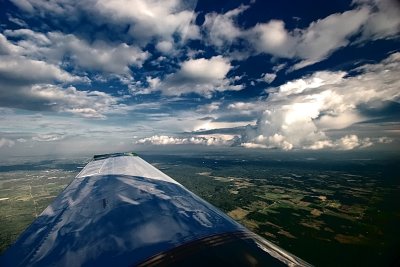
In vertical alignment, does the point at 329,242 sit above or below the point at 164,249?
below

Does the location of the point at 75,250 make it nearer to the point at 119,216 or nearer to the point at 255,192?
the point at 119,216

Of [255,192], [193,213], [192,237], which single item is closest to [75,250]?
[192,237]

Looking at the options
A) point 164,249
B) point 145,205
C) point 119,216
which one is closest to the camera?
point 164,249

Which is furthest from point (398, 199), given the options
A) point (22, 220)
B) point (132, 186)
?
point (22, 220)

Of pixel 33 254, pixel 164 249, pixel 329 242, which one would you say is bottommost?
pixel 329 242

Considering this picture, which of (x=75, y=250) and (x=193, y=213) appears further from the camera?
(x=193, y=213)

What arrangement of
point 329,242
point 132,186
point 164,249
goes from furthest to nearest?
point 329,242 < point 132,186 < point 164,249
